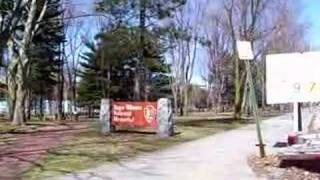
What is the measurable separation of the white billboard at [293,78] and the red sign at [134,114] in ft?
33.3

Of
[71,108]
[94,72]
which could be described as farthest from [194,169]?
[94,72]

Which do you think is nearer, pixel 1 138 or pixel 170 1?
pixel 1 138

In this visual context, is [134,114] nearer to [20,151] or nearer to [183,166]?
[20,151]

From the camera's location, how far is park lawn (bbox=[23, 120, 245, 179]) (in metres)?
13.8

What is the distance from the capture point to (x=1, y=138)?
23266 mm

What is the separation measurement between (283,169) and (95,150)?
671 cm

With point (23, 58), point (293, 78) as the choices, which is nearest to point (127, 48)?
point (23, 58)

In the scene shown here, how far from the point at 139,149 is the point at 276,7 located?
3237 cm

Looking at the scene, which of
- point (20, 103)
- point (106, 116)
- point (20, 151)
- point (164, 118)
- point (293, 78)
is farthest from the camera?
point (20, 103)

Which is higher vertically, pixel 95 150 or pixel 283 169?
pixel 95 150

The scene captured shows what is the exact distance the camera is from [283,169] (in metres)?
13.1

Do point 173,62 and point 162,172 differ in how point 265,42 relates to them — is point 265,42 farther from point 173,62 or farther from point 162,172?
point 162,172

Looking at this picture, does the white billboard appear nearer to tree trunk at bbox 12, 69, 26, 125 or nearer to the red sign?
the red sign

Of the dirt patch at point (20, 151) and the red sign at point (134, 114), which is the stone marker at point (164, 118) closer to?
the red sign at point (134, 114)
